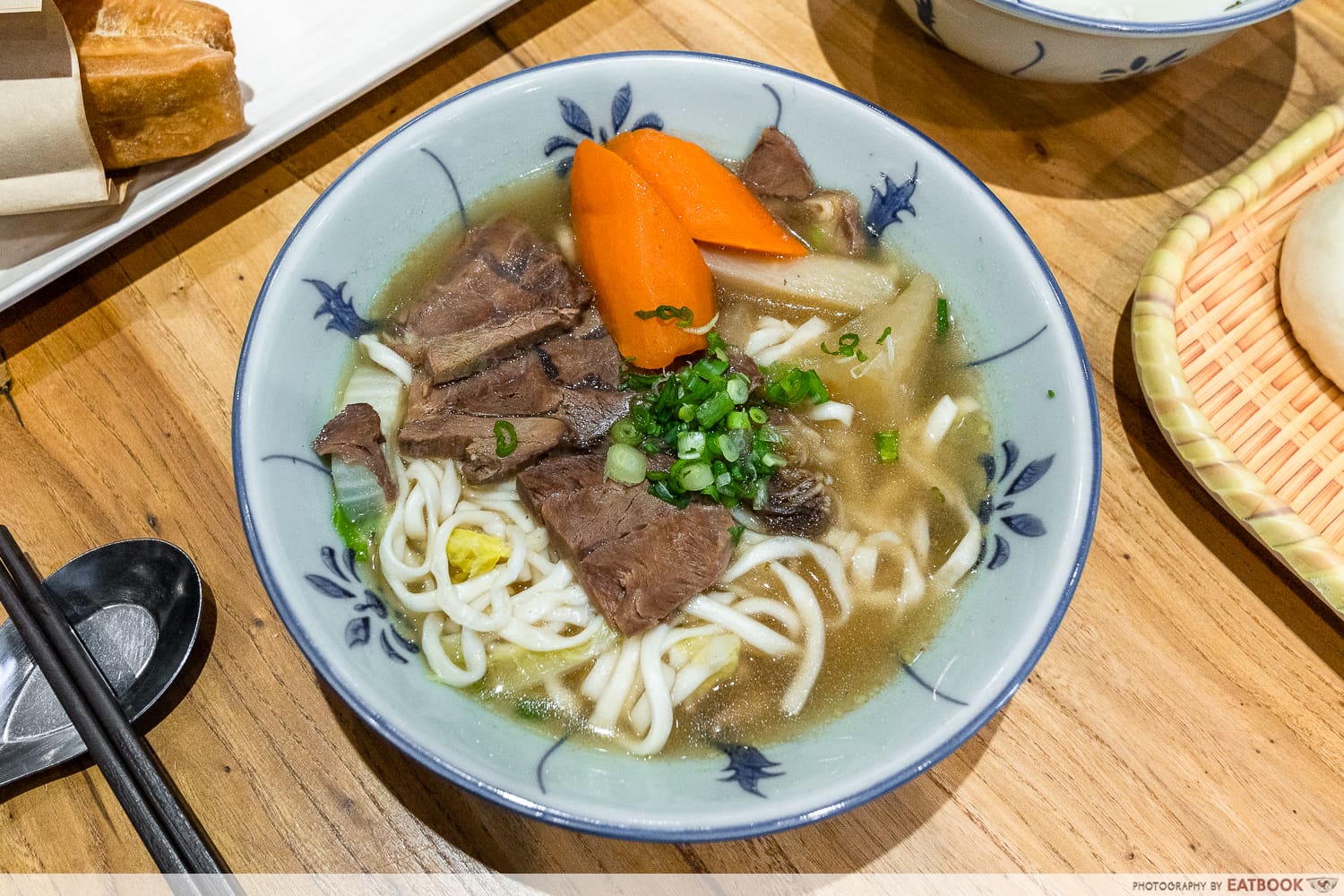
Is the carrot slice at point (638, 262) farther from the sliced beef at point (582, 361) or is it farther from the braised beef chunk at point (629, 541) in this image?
the braised beef chunk at point (629, 541)

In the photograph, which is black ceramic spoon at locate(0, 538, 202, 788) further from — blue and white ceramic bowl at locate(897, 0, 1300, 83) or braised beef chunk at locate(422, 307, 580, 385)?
blue and white ceramic bowl at locate(897, 0, 1300, 83)

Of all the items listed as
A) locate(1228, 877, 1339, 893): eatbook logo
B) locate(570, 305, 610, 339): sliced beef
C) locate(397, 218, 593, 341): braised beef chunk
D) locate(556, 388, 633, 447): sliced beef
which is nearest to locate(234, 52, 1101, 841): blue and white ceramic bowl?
locate(397, 218, 593, 341): braised beef chunk

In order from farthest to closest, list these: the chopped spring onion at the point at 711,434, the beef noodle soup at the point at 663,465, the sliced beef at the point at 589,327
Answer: the sliced beef at the point at 589,327
the chopped spring onion at the point at 711,434
the beef noodle soup at the point at 663,465

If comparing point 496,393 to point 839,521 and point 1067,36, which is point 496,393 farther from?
point 1067,36

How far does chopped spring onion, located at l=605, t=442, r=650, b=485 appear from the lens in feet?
6.61

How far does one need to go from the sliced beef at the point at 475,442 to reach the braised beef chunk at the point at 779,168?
3.01ft

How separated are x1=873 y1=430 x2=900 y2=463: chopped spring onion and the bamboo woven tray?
63 cm

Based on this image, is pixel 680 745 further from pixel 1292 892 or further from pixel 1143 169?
pixel 1143 169

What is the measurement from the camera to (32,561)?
200cm

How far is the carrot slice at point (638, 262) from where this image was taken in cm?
217

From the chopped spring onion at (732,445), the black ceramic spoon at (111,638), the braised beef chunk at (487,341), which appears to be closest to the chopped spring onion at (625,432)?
the chopped spring onion at (732,445)

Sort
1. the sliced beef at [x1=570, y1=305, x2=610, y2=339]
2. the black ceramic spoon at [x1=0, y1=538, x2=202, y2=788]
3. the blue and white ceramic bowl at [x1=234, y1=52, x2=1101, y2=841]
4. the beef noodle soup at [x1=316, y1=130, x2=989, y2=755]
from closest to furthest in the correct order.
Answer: the blue and white ceramic bowl at [x1=234, y1=52, x2=1101, y2=841], the black ceramic spoon at [x1=0, y1=538, x2=202, y2=788], the beef noodle soup at [x1=316, y1=130, x2=989, y2=755], the sliced beef at [x1=570, y1=305, x2=610, y2=339]

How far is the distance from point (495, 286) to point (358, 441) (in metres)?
0.57

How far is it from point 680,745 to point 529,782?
0.38m
